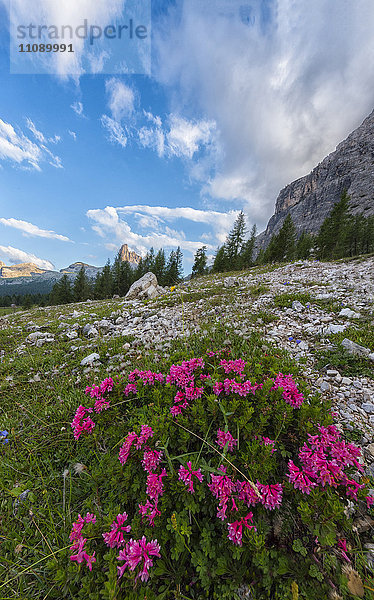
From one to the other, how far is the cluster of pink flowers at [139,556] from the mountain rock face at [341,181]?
14515 centimetres

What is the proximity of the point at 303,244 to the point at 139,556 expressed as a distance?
199ft

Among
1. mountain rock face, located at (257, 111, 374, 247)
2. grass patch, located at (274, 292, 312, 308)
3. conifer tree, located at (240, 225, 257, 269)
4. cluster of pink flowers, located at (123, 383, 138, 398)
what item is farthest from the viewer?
mountain rock face, located at (257, 111, 374, 247)

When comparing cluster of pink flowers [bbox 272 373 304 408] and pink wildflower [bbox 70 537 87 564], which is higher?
cluster of pink flowers [bbox 272 373 304 408]

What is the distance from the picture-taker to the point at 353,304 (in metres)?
6.32

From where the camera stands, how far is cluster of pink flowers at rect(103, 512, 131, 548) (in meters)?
1.43

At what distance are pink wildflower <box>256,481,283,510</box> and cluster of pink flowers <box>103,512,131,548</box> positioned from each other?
1030mm

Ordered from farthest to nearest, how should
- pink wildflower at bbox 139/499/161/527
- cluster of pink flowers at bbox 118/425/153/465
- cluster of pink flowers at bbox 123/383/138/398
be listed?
cluster of pink flowers at bbox 123/383/138/398, cluster of pink flowers at bbox 118/425/153/465, pink wildflower at bbox 139/499/161/527

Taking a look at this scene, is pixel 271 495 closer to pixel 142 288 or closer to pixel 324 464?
pixel 324 464

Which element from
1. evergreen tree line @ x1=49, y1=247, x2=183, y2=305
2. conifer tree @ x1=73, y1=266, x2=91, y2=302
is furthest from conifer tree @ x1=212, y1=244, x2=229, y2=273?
conifer tree @ x1=73, y1=266, x2=91, y2=302

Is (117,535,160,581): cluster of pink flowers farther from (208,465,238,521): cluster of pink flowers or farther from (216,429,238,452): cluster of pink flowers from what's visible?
(216,429,238,452): cluster of pink flowers

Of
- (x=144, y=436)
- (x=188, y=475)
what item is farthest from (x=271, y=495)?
(x=144, y=436)

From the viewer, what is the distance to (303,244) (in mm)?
51594

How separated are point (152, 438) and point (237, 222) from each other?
52.3 metres

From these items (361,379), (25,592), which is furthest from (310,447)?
(25,592)
